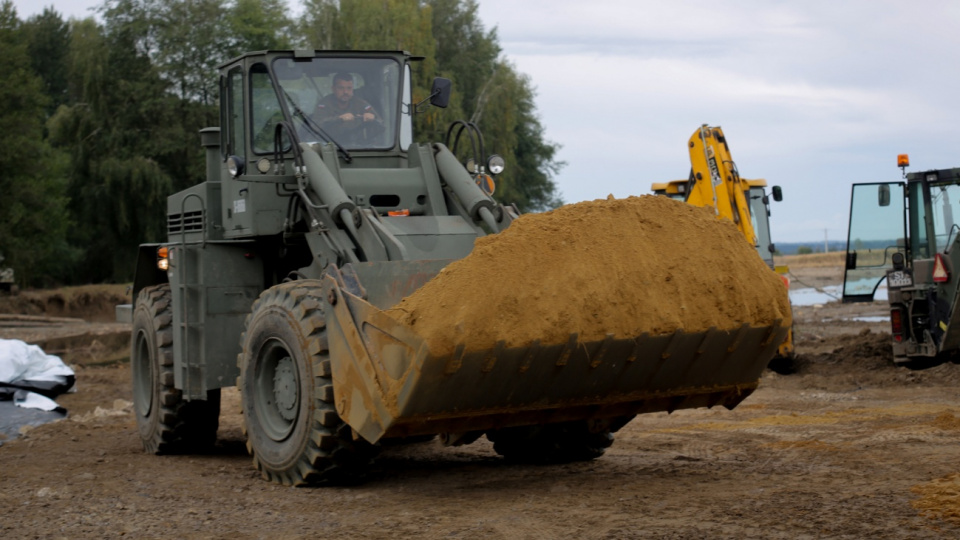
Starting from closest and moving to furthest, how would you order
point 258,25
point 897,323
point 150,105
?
point 897,323 < point 150,105 < point 258,25

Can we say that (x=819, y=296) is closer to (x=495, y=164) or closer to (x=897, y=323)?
(x=897, y=323)

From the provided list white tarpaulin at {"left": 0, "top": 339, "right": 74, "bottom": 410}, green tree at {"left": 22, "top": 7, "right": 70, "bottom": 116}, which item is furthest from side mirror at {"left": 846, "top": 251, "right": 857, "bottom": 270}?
green tree at {"left": 22, "top": 7, "right": 70, "bottom": 116}

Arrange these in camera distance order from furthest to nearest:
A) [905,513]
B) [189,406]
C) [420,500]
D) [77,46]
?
[77,46] → [189,406] → [420,500] → [905,513]

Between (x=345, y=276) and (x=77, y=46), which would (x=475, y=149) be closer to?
(x=345, y=276)

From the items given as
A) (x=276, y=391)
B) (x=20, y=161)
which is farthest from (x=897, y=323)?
(x=20, y=161)

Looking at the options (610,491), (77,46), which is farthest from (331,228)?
(77,46)

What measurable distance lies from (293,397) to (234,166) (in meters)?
2.01

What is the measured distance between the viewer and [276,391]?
7.44 m

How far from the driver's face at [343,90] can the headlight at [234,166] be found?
91 cm

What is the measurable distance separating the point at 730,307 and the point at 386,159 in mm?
3103

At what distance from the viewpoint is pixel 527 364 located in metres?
6.18

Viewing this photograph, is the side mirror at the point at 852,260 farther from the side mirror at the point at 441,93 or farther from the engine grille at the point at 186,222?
the engine grille at the point at 186,222

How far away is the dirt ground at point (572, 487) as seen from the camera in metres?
5.59

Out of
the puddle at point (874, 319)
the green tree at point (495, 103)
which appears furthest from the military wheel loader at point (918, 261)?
the green tree at point (495, 103)
